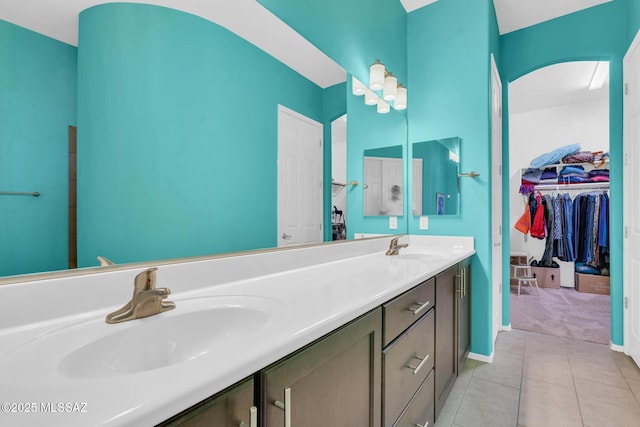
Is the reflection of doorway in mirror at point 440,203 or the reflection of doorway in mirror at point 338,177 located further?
the reflection of doorway in mirror at point 440,203

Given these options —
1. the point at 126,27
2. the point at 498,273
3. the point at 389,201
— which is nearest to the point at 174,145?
the point at 126,27

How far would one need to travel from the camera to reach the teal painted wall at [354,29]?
1501 millimetres

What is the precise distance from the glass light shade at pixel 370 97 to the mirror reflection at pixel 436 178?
662 millimetres

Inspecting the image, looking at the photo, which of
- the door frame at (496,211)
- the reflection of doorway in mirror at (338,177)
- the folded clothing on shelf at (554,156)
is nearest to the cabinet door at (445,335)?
the reflection of doorway in mirror at (338,177)

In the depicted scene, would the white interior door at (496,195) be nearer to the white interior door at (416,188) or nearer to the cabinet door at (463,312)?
the cabinet door at (463,312)

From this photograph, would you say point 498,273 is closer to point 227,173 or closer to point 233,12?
point 227,173

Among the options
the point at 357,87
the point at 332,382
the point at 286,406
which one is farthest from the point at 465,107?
the point at 286,406

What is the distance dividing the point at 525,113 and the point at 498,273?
3612 mm

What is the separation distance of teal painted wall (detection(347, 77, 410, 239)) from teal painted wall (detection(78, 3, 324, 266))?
2.04 feet

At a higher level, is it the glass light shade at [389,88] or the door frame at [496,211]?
the glass light shade at [389,88]

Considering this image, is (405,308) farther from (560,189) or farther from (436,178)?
(560,189)

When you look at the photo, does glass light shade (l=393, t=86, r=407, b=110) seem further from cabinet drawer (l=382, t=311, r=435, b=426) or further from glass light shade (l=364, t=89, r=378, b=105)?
cabinet drawer (l=382, t=311, r=435, b=426)

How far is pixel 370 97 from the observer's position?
2.05m

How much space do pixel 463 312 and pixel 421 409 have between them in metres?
0.95
